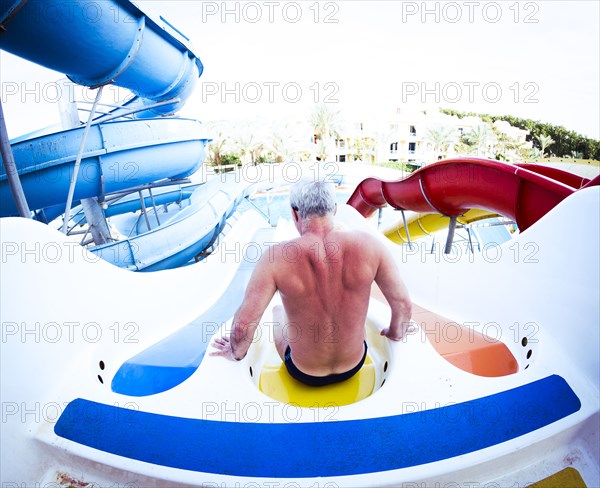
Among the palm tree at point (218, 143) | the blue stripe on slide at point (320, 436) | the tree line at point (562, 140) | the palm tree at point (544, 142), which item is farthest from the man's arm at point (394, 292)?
the palm tree at point (544, 142)

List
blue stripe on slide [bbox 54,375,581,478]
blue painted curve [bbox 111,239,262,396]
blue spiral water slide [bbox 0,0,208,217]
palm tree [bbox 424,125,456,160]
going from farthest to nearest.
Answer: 1. palm tree [bbox 424,125,456,160]
2. blue spiral water slide [bbox 0,0,208,217]
3. blue painted curve [bbox 111,239,262,396]
4. blue stripe on slide [bbox 54,375,581,478]

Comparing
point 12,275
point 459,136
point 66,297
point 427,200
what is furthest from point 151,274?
point 459,136

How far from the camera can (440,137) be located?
70.3ft

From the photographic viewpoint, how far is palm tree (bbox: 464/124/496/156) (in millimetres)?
22234

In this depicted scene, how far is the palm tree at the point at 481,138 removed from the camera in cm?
2223

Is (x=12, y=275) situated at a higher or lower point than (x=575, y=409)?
higher

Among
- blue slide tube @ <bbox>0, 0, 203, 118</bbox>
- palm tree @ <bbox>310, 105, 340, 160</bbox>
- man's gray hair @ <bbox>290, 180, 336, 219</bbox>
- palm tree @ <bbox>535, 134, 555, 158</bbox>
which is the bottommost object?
man's gray hair @ <bbox>290, 180, 336, 219</bbox>

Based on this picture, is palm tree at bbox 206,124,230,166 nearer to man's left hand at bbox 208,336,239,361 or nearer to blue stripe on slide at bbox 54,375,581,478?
man's left hand at bbox 208,336,239,361

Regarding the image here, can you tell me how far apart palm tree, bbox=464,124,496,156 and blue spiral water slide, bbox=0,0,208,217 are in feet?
72.2

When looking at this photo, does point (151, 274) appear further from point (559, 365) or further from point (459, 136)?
point (459, 136)

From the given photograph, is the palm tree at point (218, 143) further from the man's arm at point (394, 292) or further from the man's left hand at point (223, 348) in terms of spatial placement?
the man's arm at point (394, 292)

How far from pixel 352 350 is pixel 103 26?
4.07 m

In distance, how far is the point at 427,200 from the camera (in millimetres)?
3559

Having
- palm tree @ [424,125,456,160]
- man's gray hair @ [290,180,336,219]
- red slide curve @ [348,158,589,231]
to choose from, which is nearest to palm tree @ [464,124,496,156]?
palm tree @ [424,125,456,160]
